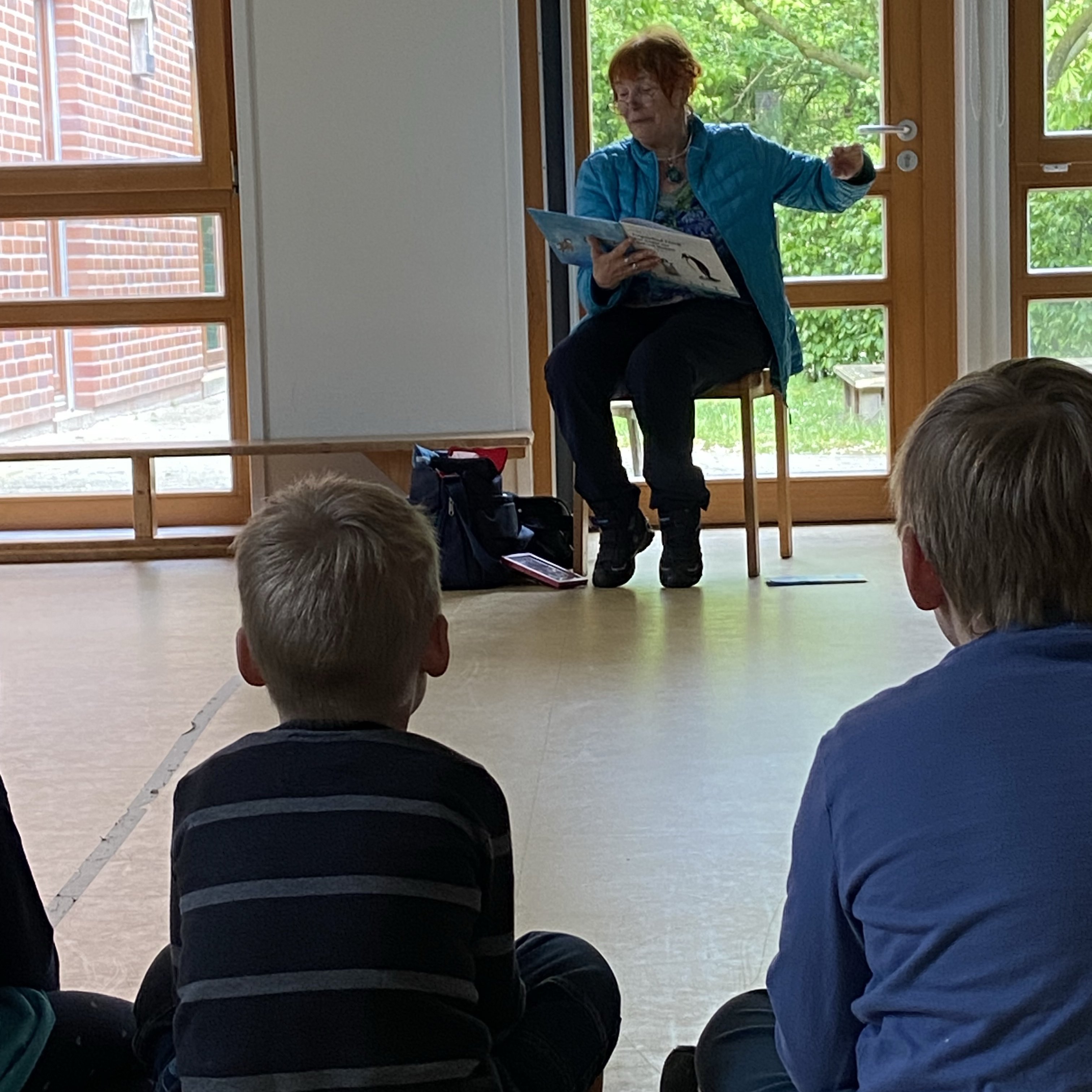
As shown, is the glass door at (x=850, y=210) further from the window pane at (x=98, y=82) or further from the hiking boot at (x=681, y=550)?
the window pane at (x=98, y=82)

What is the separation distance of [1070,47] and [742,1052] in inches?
158

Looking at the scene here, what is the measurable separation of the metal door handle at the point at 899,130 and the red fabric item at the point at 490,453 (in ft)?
4.44

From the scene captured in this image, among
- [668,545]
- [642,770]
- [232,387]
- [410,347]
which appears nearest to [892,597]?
[668,545]

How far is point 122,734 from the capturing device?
2.67 m

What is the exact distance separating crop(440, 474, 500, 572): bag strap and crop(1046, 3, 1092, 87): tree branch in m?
2.07

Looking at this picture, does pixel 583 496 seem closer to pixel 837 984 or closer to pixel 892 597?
pixel 892 597

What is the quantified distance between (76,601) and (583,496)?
1223mm

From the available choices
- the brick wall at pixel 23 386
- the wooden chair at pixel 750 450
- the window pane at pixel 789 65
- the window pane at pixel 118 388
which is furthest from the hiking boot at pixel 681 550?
the brick wall at pixel 23 386

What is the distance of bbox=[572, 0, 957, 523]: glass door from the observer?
4.54 metres

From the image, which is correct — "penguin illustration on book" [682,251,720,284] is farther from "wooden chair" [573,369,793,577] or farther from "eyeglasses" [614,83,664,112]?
"eyeglasses" [614,83,664,112]

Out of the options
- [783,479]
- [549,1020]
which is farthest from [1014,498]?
[783,479]

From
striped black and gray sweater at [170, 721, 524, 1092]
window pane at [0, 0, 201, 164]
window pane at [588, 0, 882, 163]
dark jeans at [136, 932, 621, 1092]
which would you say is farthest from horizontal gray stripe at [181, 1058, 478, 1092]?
window pane at [0, 0, 201, 164]

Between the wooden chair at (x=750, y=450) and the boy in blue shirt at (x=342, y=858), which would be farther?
the wooden chair at (x=750, y=450)

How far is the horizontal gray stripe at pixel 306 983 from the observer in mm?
964
